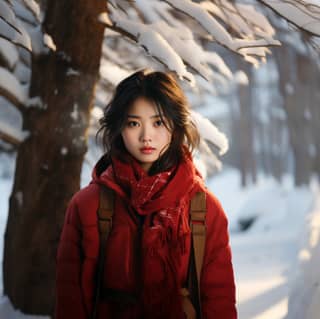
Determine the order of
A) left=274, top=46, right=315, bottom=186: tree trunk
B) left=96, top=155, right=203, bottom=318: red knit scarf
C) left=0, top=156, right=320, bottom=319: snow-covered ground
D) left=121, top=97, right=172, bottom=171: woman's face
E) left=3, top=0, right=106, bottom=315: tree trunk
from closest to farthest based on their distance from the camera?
left=96, top=155, right=203, bottom=318: red knit scarf
left=121, top=97, right=172, bottom=171: woman's face
left=3, top=0, right=106, bottom=315: tree trunk
left=0, top=156, right=320, bottom=319: snow-covered ground
left=274, top=46, right=315, bottom=186: tree trunk

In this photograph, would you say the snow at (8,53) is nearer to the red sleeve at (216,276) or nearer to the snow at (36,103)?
the snow at (36,103)

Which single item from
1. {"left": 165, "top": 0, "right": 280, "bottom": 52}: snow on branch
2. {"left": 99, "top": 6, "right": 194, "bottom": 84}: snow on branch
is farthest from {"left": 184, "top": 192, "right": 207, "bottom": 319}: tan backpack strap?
{"left": 165, "top": 0, "right": 280, "bottom": 52}: snow on branch

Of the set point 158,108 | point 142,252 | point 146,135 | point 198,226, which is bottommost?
point 142,252

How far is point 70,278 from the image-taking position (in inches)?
80.9

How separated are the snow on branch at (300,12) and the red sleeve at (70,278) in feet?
5.04

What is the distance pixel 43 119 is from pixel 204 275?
158 centimetres

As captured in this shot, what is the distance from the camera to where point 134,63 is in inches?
192

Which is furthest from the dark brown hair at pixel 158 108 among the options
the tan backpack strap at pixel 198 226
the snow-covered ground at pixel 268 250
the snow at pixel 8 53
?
the snow-covered ground at pixel 268 250

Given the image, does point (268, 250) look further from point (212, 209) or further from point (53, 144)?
point (212, 209)

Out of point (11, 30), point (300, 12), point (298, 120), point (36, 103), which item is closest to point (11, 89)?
point (36, 103)

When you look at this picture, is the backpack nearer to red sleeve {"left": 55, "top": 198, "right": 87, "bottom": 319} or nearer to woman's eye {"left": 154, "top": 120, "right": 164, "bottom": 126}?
red sleeve {"left": 55, "top": 198, "right": 87, "bottom": 319}

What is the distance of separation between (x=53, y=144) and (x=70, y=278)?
1.19 m

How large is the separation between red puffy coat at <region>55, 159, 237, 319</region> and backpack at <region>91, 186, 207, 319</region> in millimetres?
27

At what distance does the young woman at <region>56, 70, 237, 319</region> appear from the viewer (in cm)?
199
